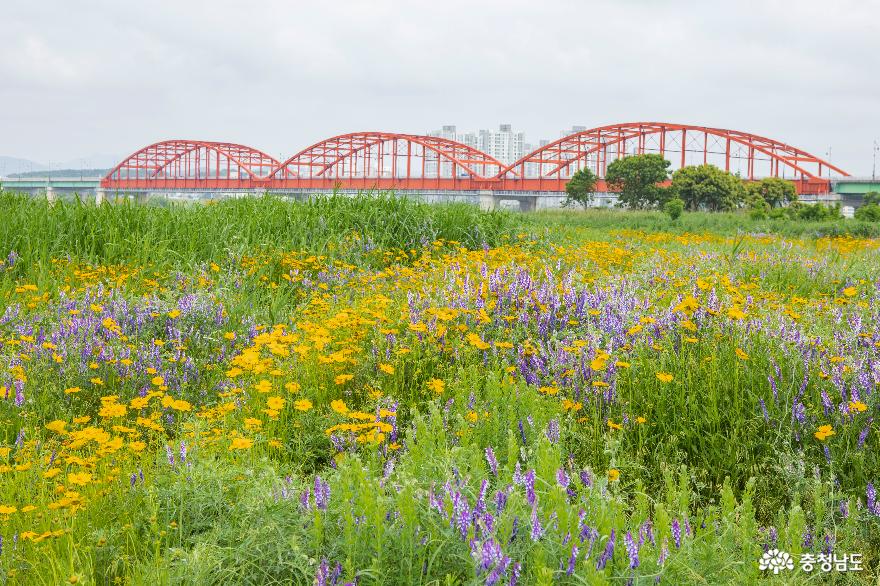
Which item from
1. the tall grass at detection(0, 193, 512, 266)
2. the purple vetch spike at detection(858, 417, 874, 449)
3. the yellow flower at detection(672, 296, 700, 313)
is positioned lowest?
the purple vetch spike at detection(858, 417, 874, 449)

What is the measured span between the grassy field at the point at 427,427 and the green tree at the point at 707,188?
3774 cm

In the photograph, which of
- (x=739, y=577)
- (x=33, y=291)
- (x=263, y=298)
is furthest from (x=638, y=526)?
(x=33, y=291)

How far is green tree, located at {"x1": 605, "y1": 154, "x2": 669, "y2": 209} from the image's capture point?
47.5m

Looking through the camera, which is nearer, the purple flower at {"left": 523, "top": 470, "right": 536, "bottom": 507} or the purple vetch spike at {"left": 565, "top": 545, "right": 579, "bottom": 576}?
the purple vetch spike at {"left": 565, "top": 545, "right": 579, "bottom": 576}

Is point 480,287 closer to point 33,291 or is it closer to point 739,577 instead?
point 739,577

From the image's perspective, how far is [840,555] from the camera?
8.46 ft

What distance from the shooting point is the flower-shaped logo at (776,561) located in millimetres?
2105

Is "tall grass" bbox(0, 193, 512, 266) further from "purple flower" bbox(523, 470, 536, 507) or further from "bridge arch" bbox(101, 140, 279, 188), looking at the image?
"bridge arch" bbox(101, 140, 279, 188)

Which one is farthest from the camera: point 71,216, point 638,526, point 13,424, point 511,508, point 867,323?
point 71,216

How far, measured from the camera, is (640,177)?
158ft

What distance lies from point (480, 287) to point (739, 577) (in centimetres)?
327

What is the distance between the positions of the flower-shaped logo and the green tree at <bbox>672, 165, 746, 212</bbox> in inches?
1714

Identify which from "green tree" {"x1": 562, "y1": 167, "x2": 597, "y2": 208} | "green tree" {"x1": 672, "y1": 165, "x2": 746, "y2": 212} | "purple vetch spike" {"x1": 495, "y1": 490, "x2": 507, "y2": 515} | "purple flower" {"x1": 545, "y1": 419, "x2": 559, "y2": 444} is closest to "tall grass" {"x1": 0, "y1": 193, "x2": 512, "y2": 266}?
"purple flower" {"x1": 545, "y1": 419, "x2": 559, "y2": 444}

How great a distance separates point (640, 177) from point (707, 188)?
6.17 metres
